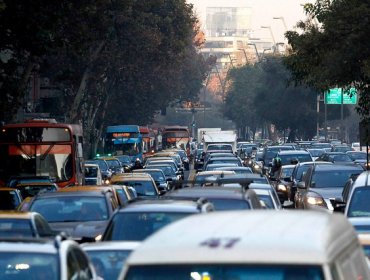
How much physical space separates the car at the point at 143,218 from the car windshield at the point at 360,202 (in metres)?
4.66

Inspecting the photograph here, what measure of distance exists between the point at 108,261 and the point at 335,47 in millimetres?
24062

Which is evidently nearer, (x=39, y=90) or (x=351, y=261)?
(x=351, y=261)

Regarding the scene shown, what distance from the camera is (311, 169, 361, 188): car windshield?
29142mm

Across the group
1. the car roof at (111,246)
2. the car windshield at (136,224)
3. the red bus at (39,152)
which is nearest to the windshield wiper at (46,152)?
the red bus at (39,152)

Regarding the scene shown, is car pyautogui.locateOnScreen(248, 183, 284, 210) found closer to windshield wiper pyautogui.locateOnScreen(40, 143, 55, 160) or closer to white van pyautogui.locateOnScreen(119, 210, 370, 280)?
white van pyautogui.locateOnScreen(119, 210, 370, 280)

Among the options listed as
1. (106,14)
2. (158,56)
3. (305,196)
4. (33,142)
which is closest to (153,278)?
(305,196)

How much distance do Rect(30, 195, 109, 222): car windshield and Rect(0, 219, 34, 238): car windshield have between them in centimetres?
Answer: 511

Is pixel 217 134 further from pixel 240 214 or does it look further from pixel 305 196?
pixel 240 214

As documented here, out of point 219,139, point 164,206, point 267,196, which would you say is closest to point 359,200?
point 267,196

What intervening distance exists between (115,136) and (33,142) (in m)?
37.3

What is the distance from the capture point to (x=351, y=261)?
8.02m

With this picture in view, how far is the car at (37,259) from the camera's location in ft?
34.7

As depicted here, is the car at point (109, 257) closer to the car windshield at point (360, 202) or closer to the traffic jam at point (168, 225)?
the traffic jam at point (168, 225)

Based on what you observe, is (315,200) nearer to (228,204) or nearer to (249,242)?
(228,204)
